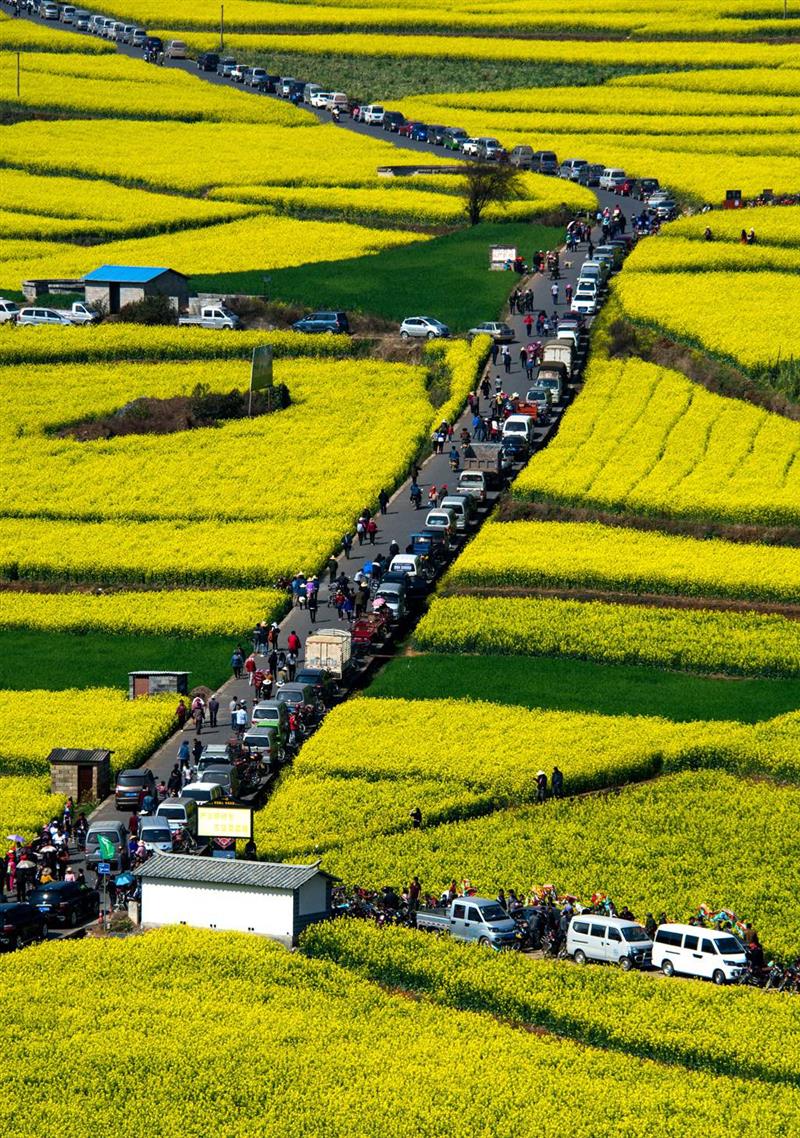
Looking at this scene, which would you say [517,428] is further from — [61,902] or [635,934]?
[635,934]

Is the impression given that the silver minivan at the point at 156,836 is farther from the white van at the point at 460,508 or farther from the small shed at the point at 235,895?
the white van at the point at 460,508

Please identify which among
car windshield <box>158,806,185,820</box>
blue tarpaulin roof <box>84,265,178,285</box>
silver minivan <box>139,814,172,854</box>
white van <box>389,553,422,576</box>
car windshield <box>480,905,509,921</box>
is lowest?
car windshield <box>480,905,509,921</box>

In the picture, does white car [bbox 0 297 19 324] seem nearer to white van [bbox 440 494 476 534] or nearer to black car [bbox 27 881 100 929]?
white van [bbox 440 494 476 534]

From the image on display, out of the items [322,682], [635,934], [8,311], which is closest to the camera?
[635,934]

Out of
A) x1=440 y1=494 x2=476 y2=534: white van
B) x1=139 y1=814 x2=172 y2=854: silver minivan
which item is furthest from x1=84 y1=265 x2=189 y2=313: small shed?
x1=139 y1=814 x2=172 y2=854: silver minivan

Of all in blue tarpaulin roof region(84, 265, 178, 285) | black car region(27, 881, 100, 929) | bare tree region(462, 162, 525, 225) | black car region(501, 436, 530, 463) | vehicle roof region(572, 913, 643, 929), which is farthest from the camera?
bare tree region(462, 162, 525, 225)

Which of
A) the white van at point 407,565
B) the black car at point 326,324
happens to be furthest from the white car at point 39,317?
the white van at point 407,565

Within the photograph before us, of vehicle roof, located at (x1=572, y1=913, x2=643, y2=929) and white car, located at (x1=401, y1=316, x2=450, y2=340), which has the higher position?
white car, located at (x1=401, y1=316, x2=450, y2=340)

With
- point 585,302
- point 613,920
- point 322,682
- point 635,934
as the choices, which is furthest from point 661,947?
point 585,302
